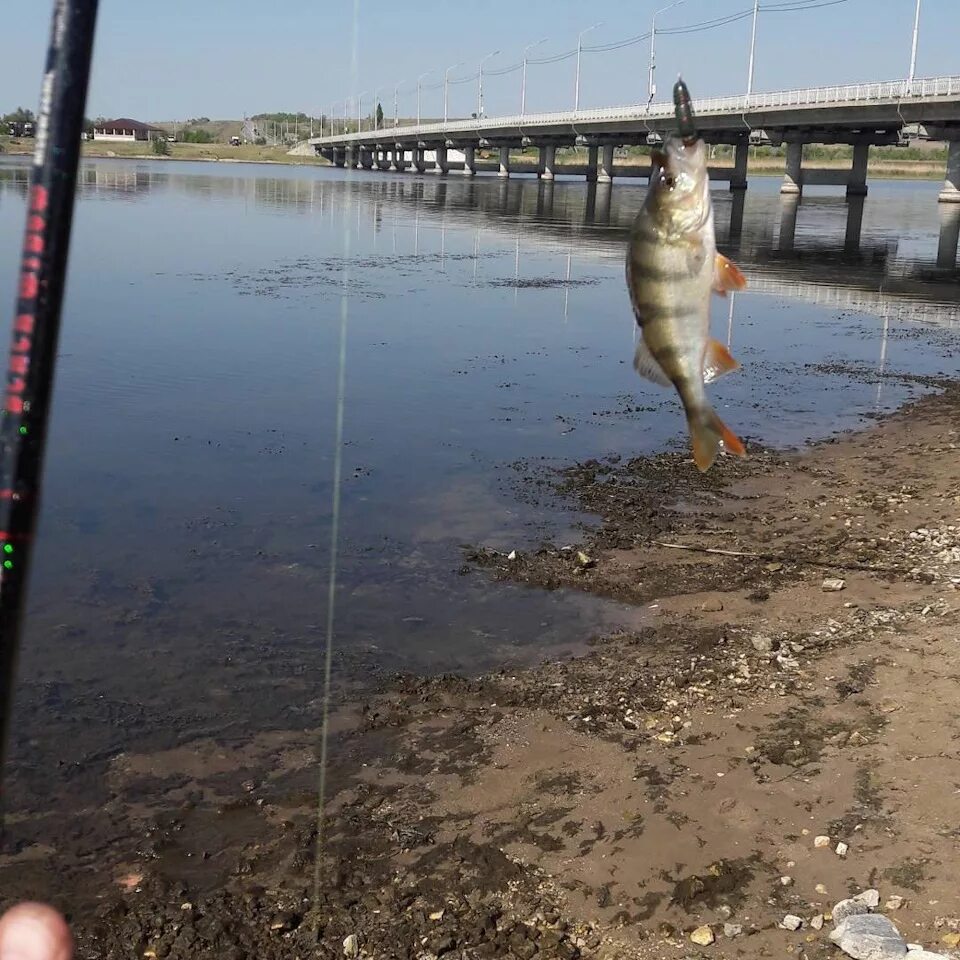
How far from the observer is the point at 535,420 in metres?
Result: 20.2

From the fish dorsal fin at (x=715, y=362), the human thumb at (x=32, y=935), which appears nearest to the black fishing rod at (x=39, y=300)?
the human thumb at (x=32, y=935)

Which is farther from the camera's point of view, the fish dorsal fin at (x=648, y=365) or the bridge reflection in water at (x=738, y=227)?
the bridge reflection in water at (x=738, y=227)

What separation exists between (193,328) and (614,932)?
24.3 meters

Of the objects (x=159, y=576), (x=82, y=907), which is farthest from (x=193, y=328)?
(x=82, y=907)

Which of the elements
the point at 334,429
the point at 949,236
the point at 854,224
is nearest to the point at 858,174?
the point at 854,224

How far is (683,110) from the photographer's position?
6.51 ft

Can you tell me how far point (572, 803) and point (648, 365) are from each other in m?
5.89

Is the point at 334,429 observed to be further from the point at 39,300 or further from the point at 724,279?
the point at 39,300

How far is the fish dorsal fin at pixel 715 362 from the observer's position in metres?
2.58

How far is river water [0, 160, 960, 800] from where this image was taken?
1072 centimetres

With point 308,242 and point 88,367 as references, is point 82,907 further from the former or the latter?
point 308,242

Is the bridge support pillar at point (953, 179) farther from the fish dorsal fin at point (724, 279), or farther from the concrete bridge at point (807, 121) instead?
the fish dorsal fin at point (724, 279)

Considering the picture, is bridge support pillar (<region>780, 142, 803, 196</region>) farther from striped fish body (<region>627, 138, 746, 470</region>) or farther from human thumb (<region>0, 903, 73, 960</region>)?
human thumb (<region>0, 903, 73, 960</region>)

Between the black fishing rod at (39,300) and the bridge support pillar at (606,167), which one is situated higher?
the bridge support pillar at (606,167)
